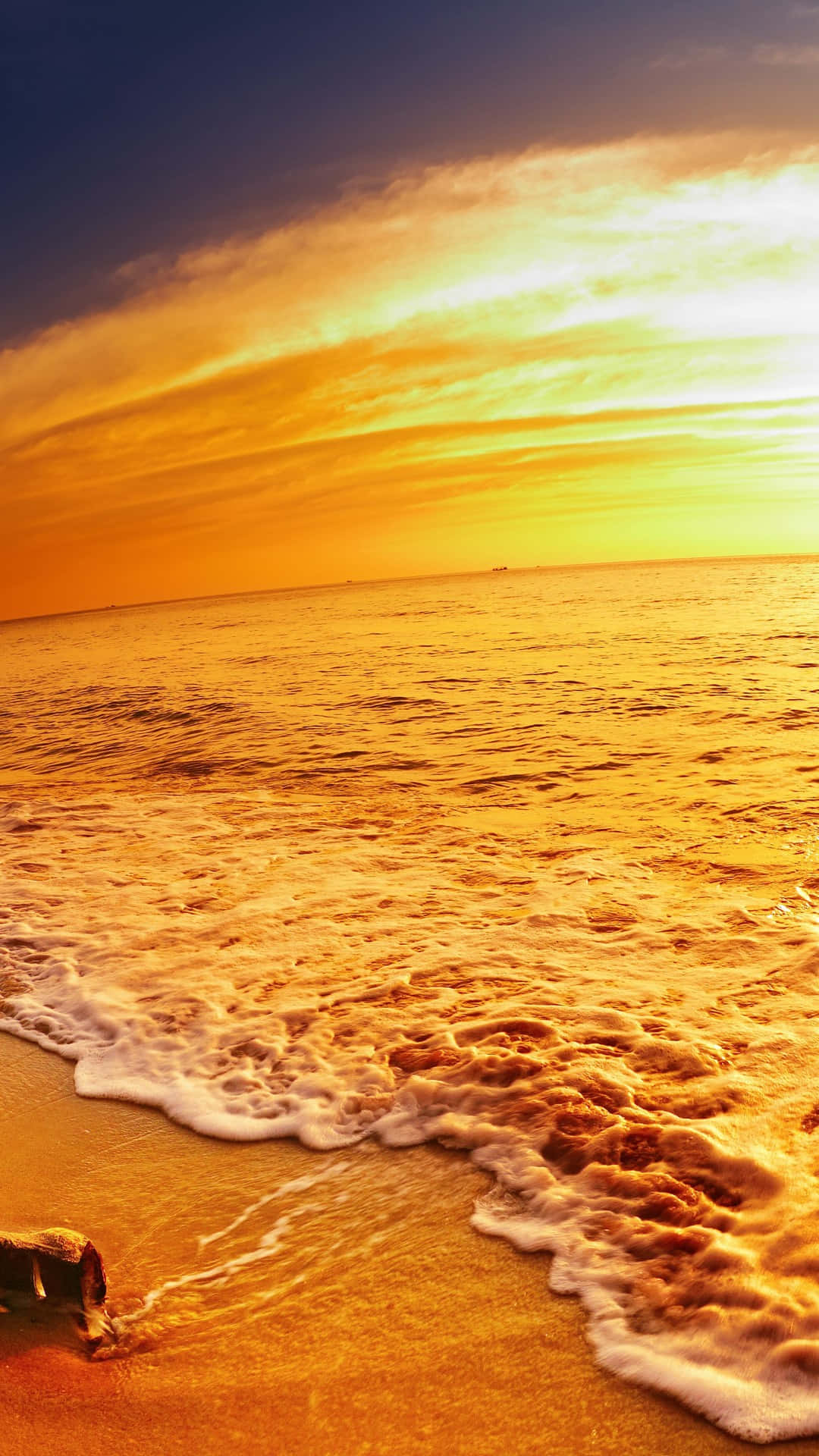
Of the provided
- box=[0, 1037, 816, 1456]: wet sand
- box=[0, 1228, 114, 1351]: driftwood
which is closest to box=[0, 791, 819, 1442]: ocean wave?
box=[0, 1037, 816, 1456]: wet sand

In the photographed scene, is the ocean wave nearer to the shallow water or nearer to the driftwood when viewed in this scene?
the shallow water

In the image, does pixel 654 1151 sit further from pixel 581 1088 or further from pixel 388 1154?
pixel 388 1154

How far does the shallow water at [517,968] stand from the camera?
3133mm

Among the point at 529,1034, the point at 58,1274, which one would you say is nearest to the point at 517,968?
the point at 529,1034

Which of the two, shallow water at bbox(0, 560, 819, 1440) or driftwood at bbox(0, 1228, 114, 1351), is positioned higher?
driftwood at bbox(0, 1228, 114, 1351)

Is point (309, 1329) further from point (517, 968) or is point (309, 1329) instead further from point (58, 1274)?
point (517, 968)

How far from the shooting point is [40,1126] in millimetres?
4074

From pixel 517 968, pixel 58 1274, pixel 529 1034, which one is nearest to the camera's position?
pixel 58 1274

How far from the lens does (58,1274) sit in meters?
2.81

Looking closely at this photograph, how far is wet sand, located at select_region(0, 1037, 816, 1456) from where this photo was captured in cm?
243

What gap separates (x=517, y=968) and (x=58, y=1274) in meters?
3.28

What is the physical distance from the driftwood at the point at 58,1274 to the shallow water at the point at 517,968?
118cm

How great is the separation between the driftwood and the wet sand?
0.22 ft

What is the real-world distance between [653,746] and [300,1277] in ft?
32.2
